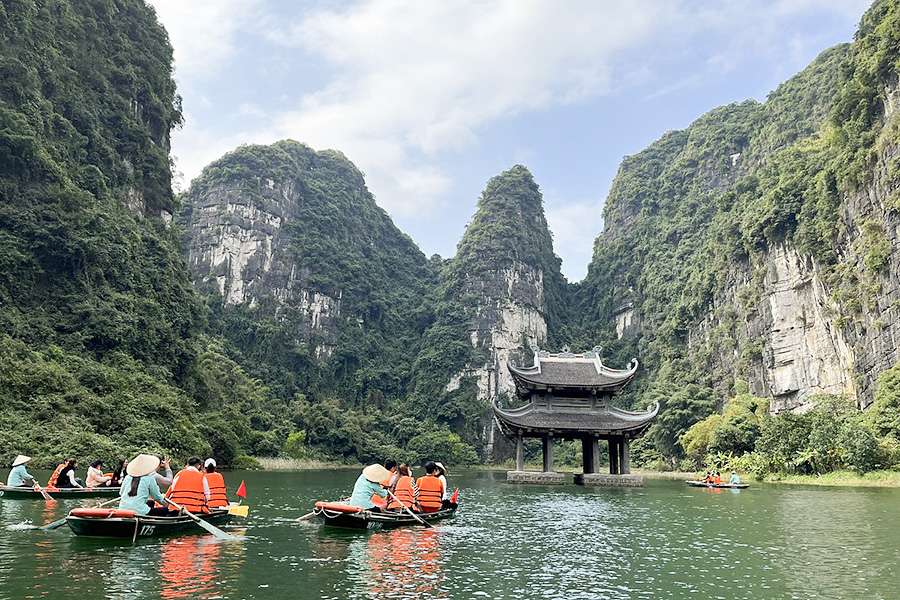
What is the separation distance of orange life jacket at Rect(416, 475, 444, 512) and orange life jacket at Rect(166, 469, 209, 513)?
15.2ft

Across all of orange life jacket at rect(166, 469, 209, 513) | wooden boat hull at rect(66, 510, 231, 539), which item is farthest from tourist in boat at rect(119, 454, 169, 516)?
orange life jacket at rect(166, 469, 209, 513)

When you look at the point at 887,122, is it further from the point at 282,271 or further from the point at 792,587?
the point at 282,271

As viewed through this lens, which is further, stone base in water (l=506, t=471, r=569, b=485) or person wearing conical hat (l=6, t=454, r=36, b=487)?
stone base in water (l=506, t=471, r=569, b=485)

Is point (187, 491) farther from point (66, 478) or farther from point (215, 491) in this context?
point (66, 478)

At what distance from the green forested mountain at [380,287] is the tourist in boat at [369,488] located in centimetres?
1933

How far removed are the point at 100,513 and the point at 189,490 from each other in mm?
1956

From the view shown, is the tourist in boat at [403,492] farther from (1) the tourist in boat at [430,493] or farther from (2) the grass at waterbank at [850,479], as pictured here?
A: (2) the grass at waterbank at [850,479]

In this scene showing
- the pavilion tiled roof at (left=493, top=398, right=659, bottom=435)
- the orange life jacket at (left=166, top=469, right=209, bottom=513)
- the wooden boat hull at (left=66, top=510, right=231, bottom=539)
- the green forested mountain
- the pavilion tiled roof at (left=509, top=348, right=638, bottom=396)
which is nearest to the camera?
the wooden boat hull at (left=66, top=510, right=231, bottom=539)

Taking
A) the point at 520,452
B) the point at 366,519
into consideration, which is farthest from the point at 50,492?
the point at 520,452

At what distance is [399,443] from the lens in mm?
74750

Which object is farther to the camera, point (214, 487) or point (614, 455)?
point (614, 455)

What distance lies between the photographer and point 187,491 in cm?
1196

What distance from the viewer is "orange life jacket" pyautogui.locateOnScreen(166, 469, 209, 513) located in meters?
11.9

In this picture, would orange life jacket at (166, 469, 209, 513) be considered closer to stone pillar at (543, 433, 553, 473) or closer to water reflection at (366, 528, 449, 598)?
water reflection at (366, 528, 449, 598)
